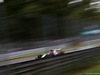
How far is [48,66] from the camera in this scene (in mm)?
4320

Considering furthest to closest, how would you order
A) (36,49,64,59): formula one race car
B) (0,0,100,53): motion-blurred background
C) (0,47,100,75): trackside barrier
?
1. (36,49,64,59): formula one race car
2. (0,47,100,75): trackside barrier
3. (0,0,100,53): motion-blurred background

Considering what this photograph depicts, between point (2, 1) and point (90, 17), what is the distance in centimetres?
293

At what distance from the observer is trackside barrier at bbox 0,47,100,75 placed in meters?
3.86

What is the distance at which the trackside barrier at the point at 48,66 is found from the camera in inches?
152

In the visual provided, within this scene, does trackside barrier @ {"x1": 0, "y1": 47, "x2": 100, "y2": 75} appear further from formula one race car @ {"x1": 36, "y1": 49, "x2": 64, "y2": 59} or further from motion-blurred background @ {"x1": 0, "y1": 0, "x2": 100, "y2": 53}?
motion-blurred background @ {"x1": 0, "y1": 0, "x2": 100, "y2": 53}

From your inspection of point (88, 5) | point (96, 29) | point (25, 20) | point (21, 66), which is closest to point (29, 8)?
point (25, 20)

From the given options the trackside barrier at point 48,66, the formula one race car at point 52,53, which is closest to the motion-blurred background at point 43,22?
the formula one race car at point 52,53

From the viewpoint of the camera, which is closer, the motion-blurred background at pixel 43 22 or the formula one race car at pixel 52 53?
the motion-blurred background at pixel 43 22

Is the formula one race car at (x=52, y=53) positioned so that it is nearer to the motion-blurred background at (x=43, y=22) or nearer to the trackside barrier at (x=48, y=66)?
the trackside barrier at (x=48, y=66)

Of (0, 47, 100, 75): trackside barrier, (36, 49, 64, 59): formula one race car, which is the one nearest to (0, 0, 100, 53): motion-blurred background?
(36, 49, 64, 59): formula one race car

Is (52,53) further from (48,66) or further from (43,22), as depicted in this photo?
(43,22)

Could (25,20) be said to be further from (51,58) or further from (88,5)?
(88,5)

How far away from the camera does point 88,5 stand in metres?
4.70

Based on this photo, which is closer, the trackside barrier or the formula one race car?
the trackside barrier
